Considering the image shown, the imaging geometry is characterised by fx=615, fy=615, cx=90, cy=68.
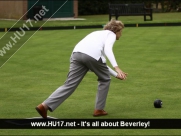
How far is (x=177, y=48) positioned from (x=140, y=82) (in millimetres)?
7185

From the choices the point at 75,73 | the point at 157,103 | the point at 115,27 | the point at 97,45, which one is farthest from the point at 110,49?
the point at 157,103

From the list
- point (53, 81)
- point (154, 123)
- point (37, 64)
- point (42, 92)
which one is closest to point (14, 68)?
point (37, 64)

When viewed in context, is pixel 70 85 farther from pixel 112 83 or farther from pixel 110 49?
pixel 112 83

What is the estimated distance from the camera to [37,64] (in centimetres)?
1780

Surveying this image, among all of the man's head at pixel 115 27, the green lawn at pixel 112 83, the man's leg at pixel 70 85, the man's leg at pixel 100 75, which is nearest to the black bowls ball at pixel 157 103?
the green lawn at pixel 112 83

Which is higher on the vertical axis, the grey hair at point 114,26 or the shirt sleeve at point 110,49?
the grey hair at point 114,26

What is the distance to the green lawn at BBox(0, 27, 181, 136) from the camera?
10562 millimetres

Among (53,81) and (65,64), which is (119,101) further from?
(65,64)

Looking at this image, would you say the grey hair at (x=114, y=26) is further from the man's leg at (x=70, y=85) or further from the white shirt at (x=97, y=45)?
the man's leg at (x=70, y=85)

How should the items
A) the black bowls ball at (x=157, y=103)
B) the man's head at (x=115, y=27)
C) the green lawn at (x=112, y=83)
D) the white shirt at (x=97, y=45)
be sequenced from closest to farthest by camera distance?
1. the white shirt at (x=97, y=45)
2. the man's head at (x=115, y=27)
3. the green lawn at (x=112, y=83)
4. the black bowls ball at (x=157, y=103)

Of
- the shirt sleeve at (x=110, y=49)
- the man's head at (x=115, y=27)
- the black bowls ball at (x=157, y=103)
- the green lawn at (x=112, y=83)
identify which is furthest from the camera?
the black bowls ball at (x=157, y=103)

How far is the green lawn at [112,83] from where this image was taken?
1056 cm

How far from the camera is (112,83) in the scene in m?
14.2

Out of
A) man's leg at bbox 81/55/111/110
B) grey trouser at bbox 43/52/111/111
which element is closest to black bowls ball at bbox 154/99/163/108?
man's leg at bbox 81/55/111/110
